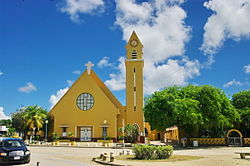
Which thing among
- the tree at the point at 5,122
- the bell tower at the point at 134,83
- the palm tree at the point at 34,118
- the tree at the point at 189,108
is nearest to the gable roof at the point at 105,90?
the palm tree at the point at 34,118

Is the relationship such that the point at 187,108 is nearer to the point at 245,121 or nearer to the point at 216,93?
the point at 216,93

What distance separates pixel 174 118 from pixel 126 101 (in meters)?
15.0

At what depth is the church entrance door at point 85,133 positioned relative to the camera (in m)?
41.8

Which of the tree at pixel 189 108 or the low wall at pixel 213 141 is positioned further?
the low wall at pixel 213 141

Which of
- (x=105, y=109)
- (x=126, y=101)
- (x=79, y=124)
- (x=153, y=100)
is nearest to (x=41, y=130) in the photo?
(x=79, y=124)

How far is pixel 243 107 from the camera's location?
113 feet

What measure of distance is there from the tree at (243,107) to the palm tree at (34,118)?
29.9m

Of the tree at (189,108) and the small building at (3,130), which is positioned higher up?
the tree at (189,108)

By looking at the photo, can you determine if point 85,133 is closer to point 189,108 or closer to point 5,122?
point 189,108

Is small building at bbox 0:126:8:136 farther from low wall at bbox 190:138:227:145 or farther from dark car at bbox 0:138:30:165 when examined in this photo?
dark car at bbox 0:138:30:165

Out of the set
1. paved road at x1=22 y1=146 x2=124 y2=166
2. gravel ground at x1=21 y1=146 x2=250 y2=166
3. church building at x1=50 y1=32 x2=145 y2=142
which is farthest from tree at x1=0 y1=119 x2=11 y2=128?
gravel ground at x1=21 y1=146 x2=250 y2=166

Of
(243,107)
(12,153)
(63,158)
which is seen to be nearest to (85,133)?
(243,107)

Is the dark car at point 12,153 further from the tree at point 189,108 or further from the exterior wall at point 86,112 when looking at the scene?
the exterior wall at point 86,112

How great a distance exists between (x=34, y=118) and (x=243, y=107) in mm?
31520
